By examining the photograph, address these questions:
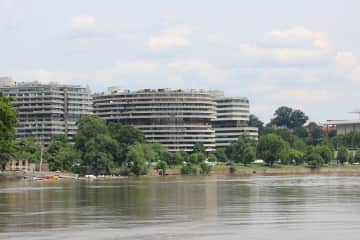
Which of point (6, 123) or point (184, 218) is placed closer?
point (184, 218)

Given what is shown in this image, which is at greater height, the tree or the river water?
the tree

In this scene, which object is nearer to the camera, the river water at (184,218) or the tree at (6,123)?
the river water at (184,218)

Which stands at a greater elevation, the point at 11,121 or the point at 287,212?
the point at 11,121

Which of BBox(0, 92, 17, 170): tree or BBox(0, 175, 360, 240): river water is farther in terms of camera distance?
BBox(0, 92, 17, 170): tree

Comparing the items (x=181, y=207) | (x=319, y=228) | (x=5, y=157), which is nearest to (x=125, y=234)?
(x=319, y=228)

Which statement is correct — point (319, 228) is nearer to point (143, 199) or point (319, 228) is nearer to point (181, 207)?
point (181, 207)

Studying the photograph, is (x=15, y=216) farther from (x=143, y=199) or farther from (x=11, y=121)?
(x=11, y=121)

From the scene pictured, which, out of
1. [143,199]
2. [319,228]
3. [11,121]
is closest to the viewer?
[319,228]

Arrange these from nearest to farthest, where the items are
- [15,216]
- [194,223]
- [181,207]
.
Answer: [194,223]
[15,216]
[181,207]

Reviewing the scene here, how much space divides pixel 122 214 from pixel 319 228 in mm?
15612

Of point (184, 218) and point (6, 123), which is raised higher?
point (6, 123)

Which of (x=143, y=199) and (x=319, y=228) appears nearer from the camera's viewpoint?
(x=319, y=228)

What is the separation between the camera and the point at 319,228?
51156 millimetres

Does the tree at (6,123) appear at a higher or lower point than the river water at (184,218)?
higher
